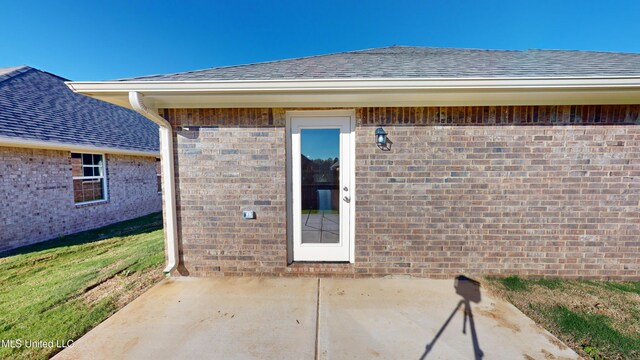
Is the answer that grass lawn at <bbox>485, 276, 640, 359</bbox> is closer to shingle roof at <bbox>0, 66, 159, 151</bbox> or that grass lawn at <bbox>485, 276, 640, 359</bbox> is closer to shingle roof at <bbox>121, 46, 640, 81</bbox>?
shingle roof at <bbox>121, 46, 640, 81</bbox>

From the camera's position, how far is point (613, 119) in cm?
307

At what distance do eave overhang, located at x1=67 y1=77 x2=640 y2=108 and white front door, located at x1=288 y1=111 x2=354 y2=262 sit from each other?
0.36 meters

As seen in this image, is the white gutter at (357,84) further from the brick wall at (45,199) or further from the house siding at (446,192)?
the brick wall at (45,199)

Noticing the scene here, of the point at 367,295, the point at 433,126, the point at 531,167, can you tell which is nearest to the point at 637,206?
the point at 531,167

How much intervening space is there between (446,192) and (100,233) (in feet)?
26.9

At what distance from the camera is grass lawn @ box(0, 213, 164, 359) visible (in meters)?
2.36

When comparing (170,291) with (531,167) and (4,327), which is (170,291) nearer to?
(4,327)

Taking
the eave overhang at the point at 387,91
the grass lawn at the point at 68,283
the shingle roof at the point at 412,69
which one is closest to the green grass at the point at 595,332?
the eave overhang at the point at 387,91

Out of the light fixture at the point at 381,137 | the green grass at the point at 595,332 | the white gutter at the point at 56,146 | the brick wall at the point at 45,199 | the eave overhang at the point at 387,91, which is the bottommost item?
the green grass at the point at 595,332

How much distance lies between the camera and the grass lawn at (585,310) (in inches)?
82.8

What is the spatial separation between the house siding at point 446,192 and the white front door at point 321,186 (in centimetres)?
17

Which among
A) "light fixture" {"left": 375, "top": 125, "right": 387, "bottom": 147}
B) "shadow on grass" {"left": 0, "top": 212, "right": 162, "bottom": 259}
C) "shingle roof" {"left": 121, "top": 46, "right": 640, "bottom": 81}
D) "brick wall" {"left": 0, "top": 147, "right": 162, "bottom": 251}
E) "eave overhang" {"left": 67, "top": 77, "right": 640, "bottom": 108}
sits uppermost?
"shingle roof" {"left": 121, "top": 46, "right": 640, "bottom": 81}

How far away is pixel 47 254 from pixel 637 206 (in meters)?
9.76

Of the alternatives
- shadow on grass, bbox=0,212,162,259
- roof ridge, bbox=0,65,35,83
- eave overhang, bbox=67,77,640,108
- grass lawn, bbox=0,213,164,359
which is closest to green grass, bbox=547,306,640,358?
eave overhang, bbox=67,77,640,108
